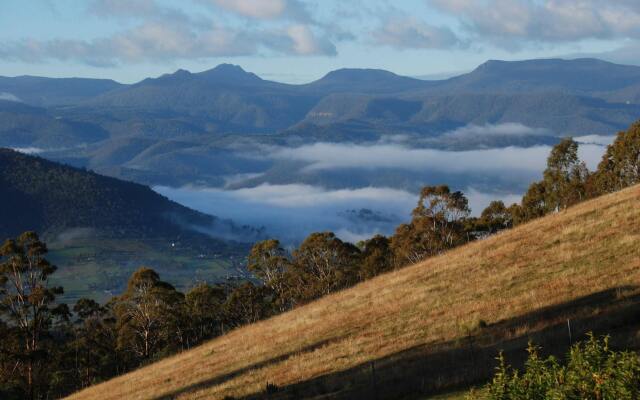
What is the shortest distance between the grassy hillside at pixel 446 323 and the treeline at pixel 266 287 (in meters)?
28.9

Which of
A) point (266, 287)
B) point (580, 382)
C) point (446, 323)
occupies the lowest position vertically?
point (580, 382)

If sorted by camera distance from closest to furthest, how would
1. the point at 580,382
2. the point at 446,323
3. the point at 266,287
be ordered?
1. the point at 580,382
2. the point at 446,323
3. the point at 266,287

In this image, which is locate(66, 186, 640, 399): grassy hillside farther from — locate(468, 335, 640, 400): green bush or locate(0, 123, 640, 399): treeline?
locate(0, 123, 640, 399): treeline

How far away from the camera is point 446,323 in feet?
86.7

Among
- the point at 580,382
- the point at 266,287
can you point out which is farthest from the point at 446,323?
the point at 266,287

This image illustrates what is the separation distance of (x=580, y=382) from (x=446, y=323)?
15663 millimetres

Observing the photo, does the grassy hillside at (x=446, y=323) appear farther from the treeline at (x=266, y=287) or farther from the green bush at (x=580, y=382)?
the treeline at (x=266, y=287)

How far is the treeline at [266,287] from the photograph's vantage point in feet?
230

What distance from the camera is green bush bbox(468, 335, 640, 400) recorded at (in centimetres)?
1049

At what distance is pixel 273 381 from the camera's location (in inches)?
968

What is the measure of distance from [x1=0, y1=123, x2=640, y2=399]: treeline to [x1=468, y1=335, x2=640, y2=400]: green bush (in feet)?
173

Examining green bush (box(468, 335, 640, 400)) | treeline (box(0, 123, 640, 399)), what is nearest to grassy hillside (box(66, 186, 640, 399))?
green bush (box(468, 335, 640, 400))

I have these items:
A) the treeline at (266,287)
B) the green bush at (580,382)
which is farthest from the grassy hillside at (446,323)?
the treeline at (266,287)

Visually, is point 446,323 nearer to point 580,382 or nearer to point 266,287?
point 580,382
